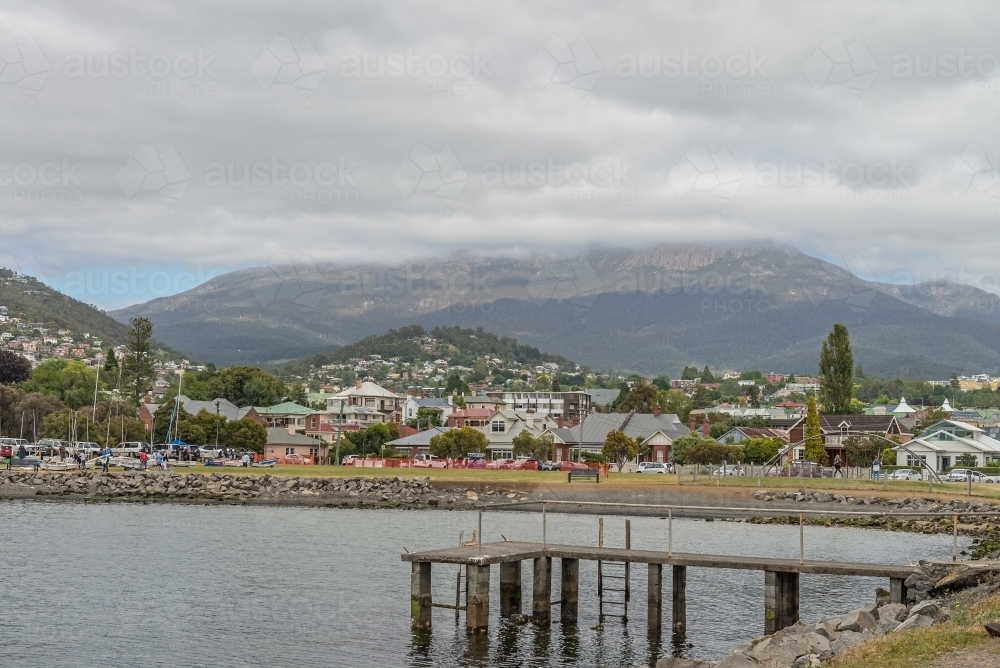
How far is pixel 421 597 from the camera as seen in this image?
108 feet

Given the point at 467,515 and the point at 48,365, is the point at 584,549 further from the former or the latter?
the point at 48,365

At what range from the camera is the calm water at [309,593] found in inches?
1174

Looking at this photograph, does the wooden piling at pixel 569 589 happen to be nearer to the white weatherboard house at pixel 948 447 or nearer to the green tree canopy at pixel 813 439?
the green tree canopy at pixel 813 439

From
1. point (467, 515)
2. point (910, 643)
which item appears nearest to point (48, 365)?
point (467, 515)

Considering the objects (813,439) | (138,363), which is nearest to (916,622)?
(813,439)

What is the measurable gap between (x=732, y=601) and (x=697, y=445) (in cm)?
6062

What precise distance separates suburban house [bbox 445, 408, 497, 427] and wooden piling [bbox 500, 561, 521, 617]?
4287 inches

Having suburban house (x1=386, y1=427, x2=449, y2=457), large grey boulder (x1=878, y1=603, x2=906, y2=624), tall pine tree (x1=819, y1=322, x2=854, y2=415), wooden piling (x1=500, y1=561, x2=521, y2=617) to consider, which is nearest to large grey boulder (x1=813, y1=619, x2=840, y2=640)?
large grey boulder (x1=878, y1=603, x2=906, y2=624)

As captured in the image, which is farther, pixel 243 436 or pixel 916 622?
pixel 243 436

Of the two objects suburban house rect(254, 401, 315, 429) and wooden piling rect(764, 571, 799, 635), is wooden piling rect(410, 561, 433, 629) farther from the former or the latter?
suburban house rect(254, 401, 315, 429)

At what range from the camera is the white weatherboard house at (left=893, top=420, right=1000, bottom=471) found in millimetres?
107875

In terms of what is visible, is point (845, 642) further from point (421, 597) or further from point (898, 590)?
point (421, 597)

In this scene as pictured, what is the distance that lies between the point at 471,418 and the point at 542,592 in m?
115

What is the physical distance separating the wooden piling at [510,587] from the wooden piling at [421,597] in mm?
2552
